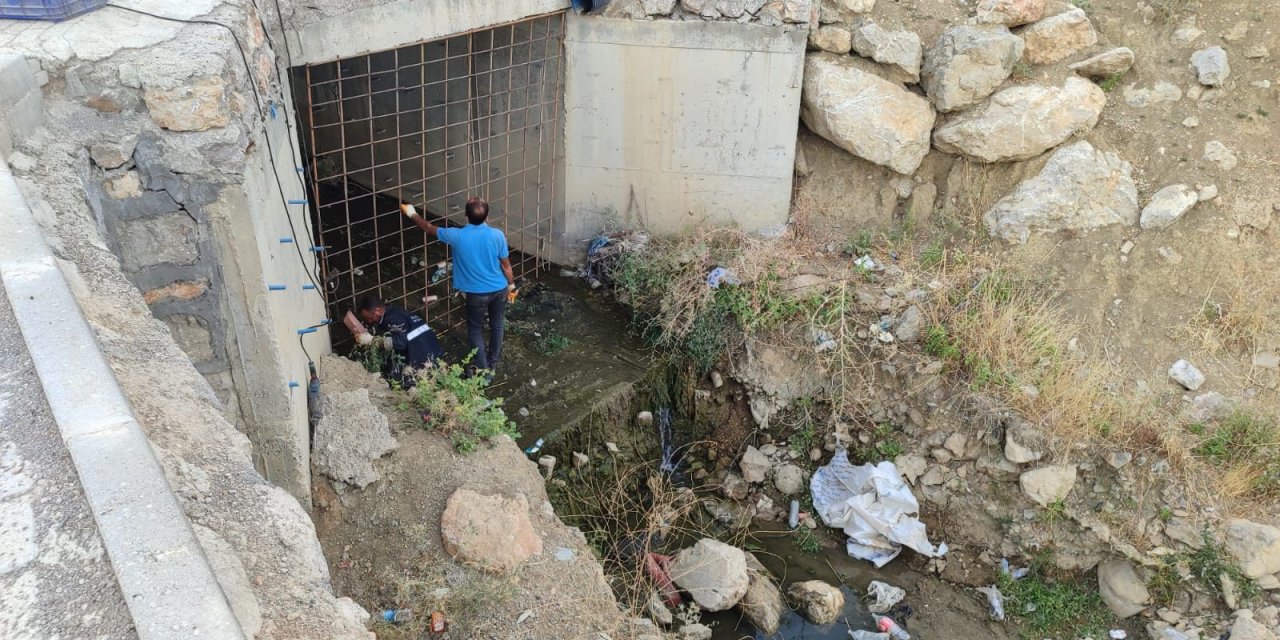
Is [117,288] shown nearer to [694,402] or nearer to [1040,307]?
[694,402]

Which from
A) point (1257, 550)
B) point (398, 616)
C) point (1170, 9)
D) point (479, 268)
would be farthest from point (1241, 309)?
point (398, 616)

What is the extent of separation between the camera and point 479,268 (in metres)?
4.92

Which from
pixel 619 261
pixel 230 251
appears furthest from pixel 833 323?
pixel 230 251

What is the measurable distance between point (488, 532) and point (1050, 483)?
10.7ft

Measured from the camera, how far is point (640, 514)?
16.8 feet

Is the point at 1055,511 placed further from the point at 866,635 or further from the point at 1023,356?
the point at 866,635

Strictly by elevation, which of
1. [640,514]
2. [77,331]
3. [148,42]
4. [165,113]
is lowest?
[640,514]

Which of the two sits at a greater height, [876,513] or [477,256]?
[477,256]

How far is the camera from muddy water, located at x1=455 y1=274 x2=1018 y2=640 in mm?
4773

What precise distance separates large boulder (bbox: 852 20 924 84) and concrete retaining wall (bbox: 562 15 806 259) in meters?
0.52

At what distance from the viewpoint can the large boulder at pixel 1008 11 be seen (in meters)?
6.04

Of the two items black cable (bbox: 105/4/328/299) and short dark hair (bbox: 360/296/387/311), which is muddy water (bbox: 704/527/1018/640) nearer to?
short dark hair (bbox: 360/296/387/311)

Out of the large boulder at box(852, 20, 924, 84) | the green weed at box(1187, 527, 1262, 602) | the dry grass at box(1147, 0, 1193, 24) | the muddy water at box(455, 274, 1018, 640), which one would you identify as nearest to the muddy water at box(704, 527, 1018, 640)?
the muddy water at box(455, 274, 1018, 640)

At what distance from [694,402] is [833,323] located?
1073mm
